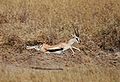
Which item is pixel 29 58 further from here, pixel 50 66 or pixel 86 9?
pixel 86 9

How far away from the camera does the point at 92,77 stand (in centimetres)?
710

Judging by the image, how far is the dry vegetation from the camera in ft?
23.9

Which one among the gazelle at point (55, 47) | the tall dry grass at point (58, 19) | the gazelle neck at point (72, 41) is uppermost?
the tall dry grass at point (58, 19)

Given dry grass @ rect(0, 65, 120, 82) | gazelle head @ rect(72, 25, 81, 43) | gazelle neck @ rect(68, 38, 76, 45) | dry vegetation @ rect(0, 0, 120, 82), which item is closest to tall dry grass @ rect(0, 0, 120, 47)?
dry vegetation @ rect(0, 0, 120, 82)

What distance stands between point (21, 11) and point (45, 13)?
633 mm

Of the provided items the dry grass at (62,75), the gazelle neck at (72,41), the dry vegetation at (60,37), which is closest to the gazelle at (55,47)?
the gazelle neck at (72,41)

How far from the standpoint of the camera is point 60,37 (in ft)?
30.5

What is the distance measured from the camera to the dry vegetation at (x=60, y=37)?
287 inches

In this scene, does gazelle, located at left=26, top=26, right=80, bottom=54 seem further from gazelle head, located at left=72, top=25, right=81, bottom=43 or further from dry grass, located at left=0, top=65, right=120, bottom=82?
dry grass, located at left=0, top=65, right=120, bottom=82

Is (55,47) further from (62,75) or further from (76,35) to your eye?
(62,75)

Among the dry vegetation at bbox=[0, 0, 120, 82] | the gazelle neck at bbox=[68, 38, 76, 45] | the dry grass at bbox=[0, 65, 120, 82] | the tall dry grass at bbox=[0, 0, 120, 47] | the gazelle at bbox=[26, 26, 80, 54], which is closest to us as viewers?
the dry grass at bbox=[0, 65, 120, 82]

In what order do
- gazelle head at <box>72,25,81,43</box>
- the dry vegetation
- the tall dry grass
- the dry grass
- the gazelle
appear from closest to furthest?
the dry grass → the dry vegetation → the gazelle → gazelle head at <box>72,25,81,43</box> → the tall dry grass

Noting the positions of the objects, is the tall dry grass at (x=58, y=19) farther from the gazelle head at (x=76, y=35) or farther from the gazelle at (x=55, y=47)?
the gazelle at (x=55, y=47)

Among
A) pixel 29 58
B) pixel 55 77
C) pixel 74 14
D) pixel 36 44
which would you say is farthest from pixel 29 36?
pixel 55 77
